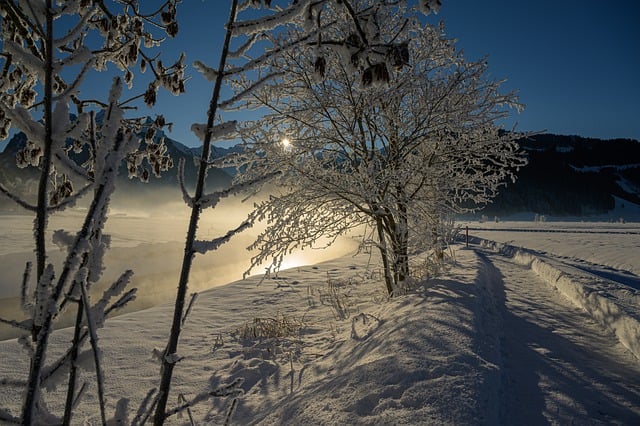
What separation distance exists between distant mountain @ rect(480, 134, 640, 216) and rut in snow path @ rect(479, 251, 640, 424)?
73.9 metres

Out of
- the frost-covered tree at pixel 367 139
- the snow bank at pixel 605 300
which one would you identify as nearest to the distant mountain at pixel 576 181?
the snow bank at pixel 605 300

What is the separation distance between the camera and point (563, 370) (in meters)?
3.20

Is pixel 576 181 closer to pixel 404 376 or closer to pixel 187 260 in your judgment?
pixel 404 376

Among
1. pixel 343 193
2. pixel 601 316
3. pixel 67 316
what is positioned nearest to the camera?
pixel 601 316

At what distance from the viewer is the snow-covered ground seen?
2.39 m

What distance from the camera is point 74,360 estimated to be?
0.85 metres

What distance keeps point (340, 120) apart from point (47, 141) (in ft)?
18.3

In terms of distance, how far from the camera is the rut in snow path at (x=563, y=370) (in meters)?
2.51

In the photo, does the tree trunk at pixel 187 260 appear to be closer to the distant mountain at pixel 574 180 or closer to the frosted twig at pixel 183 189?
the frosted twig at pixel 183 189

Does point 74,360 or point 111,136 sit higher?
point 111,136

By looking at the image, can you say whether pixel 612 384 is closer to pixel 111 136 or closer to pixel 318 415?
pixel 318 415

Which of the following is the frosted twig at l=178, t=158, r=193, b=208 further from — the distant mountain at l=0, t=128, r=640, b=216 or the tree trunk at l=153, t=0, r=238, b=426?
the distant mountain at l=0, t=128, r=640, b=216

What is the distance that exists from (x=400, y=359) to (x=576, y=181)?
9406 cm

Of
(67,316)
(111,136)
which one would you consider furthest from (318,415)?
(67,316)
